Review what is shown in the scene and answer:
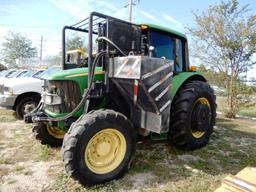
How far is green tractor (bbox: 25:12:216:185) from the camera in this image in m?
3.02

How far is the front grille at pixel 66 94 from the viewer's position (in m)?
3.55

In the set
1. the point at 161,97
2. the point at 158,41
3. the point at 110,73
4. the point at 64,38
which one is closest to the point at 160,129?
the point at 161,97

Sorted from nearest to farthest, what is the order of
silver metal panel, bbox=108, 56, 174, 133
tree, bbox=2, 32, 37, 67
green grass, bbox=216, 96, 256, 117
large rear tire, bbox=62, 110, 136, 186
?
large rear tire, bbox=62, 110, 136, 186 → silver metal panel, bbox=108, 56, 174, 133 → green grass, bbox=216, 96, 256, 117 → tree, bbox=2, 32, 37, 67

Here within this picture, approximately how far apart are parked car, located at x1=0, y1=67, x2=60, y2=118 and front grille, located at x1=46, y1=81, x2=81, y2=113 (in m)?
3.70

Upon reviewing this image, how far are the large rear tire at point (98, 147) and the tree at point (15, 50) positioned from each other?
37.8 m

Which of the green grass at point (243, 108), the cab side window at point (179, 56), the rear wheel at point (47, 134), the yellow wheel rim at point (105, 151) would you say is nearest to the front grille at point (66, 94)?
the yellow wheel rim at point (105, 151)

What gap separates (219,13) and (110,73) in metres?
7.63

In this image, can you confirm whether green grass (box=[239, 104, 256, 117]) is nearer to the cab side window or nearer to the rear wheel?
the cab side window

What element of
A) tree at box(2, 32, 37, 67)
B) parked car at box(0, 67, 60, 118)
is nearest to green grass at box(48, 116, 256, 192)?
parked car at box(0, 67, 60, 118)

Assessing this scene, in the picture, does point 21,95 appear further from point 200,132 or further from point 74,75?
point 200,132

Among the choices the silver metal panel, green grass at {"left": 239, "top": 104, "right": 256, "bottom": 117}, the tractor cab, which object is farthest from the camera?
green grass at {"left": 239, "top": 104, "right": 256, "bottom": 117}

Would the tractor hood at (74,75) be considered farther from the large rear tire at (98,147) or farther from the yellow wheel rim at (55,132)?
the yellow wheel rim at (55,132)

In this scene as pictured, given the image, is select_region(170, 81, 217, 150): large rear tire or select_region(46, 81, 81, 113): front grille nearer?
select_region(46, 81, 81, 113): front grille

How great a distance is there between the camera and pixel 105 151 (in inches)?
126
